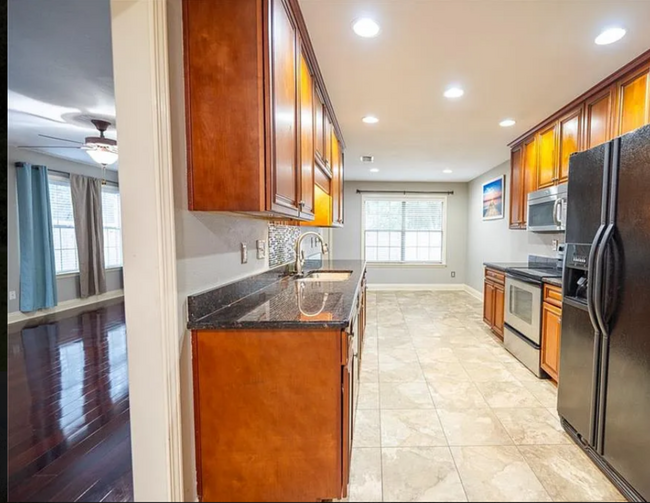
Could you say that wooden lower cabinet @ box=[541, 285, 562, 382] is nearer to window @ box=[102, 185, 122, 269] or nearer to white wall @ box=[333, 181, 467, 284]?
white wall @ box=[333, 181, 467, 284]

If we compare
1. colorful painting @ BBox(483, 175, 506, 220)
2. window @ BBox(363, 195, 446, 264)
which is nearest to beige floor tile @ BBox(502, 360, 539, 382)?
colorful painting @ BBox(483, 175, 506, 220)

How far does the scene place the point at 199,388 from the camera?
127cm

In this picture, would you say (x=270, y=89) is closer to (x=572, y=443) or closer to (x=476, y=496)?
(x=476, y=496)

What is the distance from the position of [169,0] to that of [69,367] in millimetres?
2987

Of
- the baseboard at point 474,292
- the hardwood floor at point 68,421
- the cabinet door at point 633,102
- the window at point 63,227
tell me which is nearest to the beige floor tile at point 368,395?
the hardwood floor at point 68,421

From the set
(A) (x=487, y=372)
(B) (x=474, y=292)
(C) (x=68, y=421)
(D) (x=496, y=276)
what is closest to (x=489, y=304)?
(D) (x=496, y=276)

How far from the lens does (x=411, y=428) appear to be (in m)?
1.96

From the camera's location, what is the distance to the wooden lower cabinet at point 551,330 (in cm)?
242

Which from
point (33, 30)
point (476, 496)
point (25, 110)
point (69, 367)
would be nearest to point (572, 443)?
point (476, 496)

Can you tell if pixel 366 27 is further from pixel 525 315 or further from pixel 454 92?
pixel 525 315

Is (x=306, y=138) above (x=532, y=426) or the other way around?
above

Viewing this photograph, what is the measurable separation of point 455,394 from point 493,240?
150 inches

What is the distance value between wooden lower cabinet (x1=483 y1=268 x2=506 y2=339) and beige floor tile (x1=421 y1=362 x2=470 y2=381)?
0.98 meters

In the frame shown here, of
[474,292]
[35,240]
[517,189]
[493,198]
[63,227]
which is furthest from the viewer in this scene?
[474,292]
